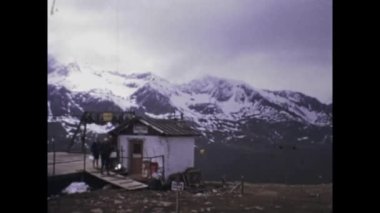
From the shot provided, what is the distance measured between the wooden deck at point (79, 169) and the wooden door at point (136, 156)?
0.08 meters

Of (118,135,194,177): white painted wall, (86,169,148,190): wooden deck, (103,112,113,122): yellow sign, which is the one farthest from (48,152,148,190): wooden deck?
(103,112,113,122): yellow sign

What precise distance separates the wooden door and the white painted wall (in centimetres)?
3

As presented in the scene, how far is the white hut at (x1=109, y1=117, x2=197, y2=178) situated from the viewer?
2.82 meters

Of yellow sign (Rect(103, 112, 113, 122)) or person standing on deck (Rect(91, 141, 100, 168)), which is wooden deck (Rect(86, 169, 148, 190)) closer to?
person standing on deck (Rect(91, 141, 100, 168))

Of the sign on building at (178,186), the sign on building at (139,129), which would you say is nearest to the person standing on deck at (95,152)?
the sign on building at (139,129)

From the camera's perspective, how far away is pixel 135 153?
2.83m

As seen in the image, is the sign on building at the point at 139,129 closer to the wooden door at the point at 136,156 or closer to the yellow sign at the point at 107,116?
the wooden door at the point at 136,156

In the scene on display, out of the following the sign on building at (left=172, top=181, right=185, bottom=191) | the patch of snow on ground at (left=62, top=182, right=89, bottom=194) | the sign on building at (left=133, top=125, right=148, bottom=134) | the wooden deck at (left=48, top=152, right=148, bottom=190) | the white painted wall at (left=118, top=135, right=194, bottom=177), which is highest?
the sign on building at (left=133, top=125, right=148, bottom=134)

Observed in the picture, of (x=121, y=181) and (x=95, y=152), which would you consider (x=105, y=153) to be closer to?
(x=95, y=152)

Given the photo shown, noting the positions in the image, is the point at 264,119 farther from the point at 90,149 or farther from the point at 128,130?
the point at 90,149

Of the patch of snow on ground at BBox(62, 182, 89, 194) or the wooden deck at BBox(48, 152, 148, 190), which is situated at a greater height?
the wooden deck at BBox(48, 152, 148, 190)
